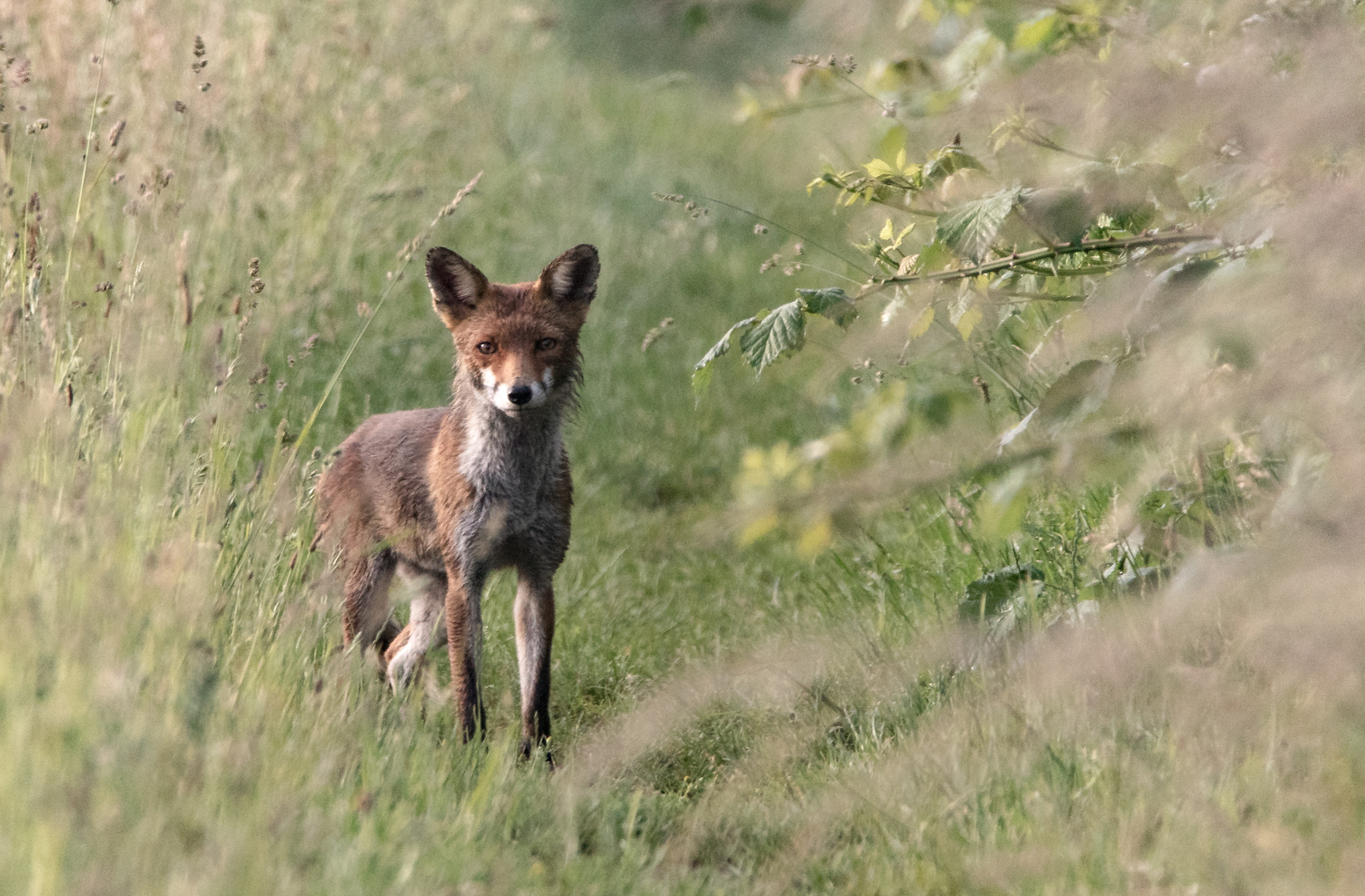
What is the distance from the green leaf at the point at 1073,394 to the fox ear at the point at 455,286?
2.53m

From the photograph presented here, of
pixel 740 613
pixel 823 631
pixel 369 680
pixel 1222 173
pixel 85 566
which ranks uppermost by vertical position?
pixel 1222 173

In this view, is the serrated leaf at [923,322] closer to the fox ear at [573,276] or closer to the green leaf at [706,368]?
the green leaf at [706,368]

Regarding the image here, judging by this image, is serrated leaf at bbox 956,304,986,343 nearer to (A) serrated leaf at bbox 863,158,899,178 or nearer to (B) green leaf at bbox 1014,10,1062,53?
(A) serrated leaf at bbox 863,158,899,178

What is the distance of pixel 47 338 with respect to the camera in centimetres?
356

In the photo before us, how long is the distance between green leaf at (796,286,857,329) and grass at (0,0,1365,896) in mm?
572

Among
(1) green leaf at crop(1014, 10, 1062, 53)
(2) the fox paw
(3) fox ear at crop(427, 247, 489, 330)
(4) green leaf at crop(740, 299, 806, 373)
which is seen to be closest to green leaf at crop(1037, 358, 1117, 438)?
(4) green leaf at crop(740, 299, 806, 373)

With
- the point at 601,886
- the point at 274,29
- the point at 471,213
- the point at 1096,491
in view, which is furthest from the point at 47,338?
the point at 471,213

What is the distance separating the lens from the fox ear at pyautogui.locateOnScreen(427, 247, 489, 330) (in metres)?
4.92

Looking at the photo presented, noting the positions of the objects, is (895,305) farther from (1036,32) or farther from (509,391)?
(509,391)

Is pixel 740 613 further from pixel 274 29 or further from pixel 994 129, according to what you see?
pixel 274 29

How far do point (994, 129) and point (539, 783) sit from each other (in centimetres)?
208

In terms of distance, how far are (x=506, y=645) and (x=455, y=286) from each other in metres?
1.52

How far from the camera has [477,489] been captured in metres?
4.97

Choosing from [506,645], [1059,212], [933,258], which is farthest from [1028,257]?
[506,645]
